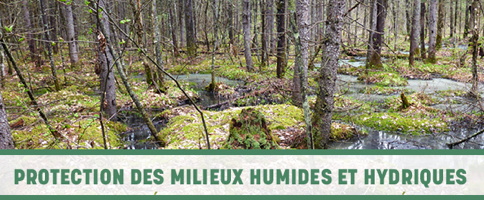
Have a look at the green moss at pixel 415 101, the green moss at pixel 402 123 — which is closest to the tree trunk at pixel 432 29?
the green moss at pixel 415 101

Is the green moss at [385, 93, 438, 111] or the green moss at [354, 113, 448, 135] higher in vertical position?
the green moss at [385, 93, 438, 111]

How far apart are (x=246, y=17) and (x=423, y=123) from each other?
38.1ft

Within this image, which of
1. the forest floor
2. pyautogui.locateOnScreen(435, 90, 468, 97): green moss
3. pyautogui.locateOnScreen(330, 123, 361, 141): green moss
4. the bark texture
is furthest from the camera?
the bark texture

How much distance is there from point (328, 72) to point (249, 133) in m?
1.80

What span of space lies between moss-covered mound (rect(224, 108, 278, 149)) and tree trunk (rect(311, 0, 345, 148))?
947 millimetres

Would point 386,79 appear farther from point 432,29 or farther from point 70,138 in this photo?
point 70,138

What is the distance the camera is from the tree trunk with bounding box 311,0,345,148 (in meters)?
5.42

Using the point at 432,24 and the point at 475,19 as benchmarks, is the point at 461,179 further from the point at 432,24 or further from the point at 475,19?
the point at 432,24

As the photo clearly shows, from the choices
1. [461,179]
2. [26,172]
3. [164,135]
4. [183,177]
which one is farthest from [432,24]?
[26,172]

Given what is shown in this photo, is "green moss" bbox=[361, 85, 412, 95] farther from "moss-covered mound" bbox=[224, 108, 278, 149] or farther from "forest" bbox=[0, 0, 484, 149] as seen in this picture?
"moss-covered mound" bbox=[224, 108, 278, 149]

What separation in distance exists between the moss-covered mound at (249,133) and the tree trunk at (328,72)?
95 cm

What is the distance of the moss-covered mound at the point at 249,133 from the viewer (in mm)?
5996

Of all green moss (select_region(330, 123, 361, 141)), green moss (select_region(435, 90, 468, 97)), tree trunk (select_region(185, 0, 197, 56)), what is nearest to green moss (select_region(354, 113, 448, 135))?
green moss (select_region(330, 123, 361, 141))

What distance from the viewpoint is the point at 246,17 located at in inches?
722
